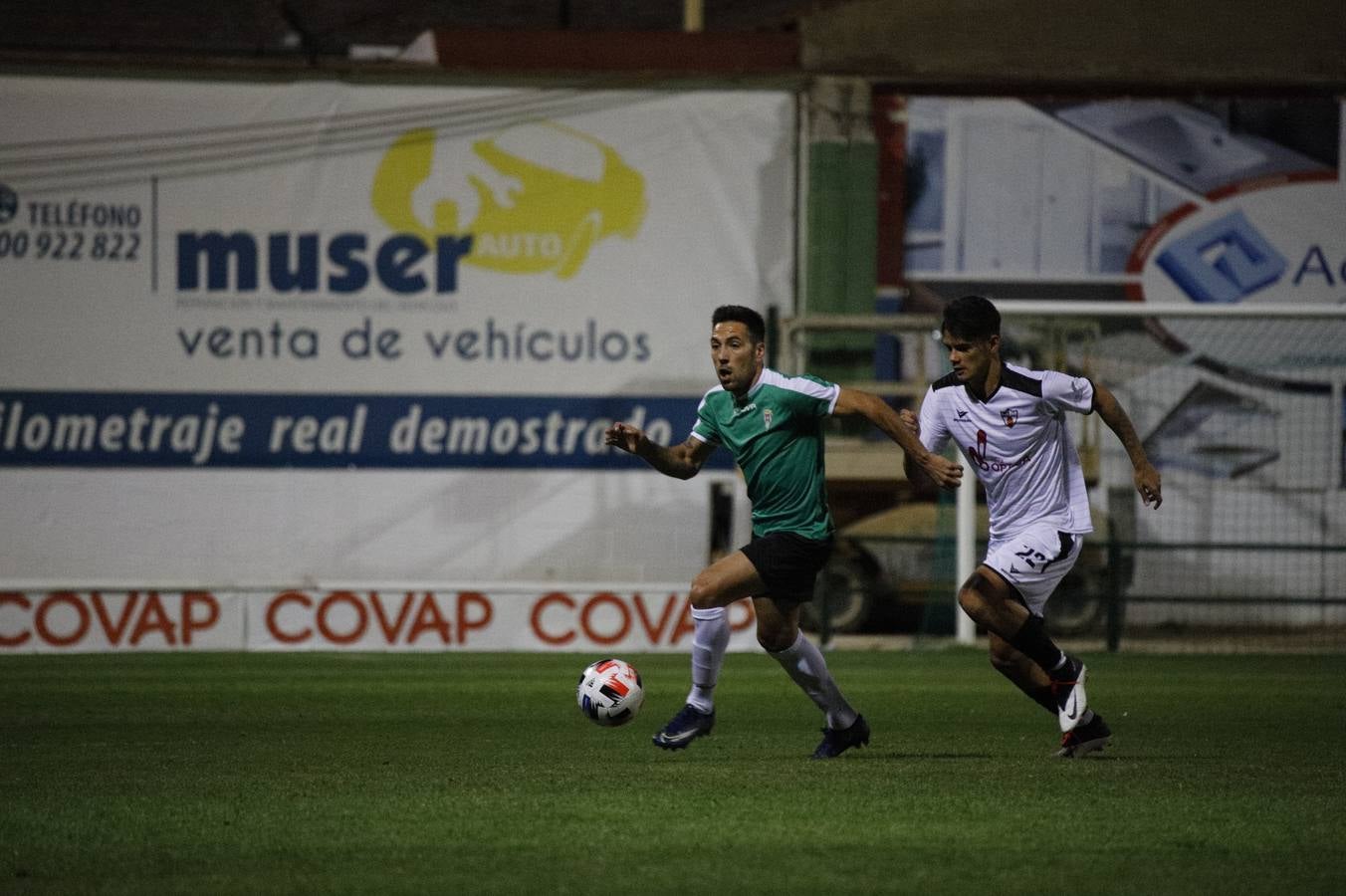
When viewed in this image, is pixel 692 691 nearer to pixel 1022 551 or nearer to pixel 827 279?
pixel 1022 551

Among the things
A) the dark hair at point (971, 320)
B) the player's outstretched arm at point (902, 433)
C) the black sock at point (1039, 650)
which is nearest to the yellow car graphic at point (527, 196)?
the player's outstretched arm at point (902, 433)

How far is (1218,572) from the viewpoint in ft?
62.0

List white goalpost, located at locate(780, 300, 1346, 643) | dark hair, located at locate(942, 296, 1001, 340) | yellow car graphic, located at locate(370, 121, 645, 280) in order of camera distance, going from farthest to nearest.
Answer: yellow car graphic, located at locate(370, 121, 645, 280), white goalpost, located at locate(780, 300, 1346, 643), dark hair, located at locate(942, 296, 1001, 340)

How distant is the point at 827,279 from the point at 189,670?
8417 mm

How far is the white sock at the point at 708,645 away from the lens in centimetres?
821

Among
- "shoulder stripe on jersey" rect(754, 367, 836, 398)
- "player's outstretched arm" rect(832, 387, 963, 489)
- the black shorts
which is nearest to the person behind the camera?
"player's outstretched arm" rect(832, 387, 963, 489)

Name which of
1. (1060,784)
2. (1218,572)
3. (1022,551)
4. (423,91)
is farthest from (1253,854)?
(423,91)

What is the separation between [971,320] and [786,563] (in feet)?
4.38

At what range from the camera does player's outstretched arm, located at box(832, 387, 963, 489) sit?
24.8 feet

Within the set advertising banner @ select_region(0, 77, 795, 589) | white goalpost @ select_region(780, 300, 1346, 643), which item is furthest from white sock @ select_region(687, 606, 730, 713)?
advertising banner @ select_region(0, 77, 795, 589)

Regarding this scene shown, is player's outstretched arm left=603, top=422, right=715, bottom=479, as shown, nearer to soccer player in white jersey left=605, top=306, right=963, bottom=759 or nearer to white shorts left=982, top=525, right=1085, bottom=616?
soccer player in white jersey left=605, top=306, right=963, bottom=759

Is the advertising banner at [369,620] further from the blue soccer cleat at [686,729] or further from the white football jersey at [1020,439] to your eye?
the white football jersey at [1020,439]

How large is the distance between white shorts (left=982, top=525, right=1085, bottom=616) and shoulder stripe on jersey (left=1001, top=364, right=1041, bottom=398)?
613mm

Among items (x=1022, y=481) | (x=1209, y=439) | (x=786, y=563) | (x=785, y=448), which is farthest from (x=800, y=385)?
(x=1209, y=439)
